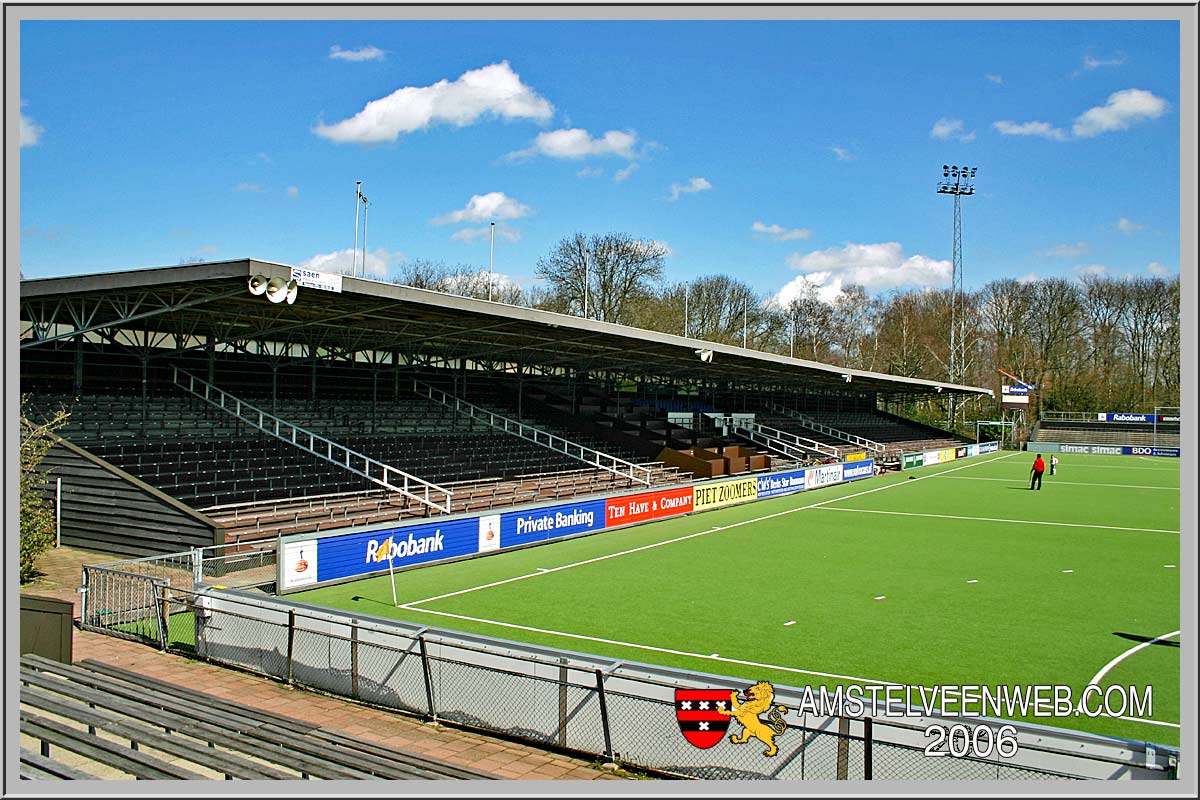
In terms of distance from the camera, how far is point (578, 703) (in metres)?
9.05

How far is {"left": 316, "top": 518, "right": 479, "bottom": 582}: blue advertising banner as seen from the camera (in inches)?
731

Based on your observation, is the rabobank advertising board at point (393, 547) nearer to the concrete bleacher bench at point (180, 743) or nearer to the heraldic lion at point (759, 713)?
the concrete bleacher bench at point (180, 743)

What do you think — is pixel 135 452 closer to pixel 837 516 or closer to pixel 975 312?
pixel 837 516

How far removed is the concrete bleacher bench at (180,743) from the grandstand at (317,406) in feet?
31.4

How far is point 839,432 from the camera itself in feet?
212

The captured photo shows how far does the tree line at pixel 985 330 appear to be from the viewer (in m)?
83.4

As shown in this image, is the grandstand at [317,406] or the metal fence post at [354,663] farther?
the grandstand at [317,406]

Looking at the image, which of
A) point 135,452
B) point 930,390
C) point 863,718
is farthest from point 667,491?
point 930,390

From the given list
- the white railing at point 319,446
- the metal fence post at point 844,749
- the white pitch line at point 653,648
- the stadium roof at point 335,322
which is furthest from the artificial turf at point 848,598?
the stadium roof at point 335,322

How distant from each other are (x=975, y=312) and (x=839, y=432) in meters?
41.6

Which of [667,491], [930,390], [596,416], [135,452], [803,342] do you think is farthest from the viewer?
[803,342]

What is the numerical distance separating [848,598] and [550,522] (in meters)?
9.53

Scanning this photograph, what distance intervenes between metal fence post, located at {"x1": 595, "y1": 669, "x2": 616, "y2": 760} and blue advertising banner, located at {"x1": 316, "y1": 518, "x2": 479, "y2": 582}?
31.5ft

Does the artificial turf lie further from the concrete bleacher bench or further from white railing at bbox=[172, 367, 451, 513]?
white railing at bbox=[172, 367, 451, 513]
